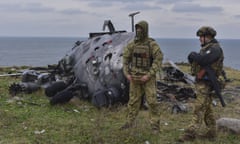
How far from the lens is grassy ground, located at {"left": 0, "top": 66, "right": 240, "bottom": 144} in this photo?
7.50 metres

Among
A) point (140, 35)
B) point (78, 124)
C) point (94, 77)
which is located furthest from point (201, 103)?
point (94, 77)

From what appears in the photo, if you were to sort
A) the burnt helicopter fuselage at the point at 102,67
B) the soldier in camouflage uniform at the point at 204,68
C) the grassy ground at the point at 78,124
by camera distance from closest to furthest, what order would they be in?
the soldier in camouflage uniform at the point at 204,68, the grassy ground at the point at 78,124, the burnt helicopter fuselage at the point at 102,67

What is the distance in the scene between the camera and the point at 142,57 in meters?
7.81

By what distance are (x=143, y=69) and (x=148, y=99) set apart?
618 millimetres

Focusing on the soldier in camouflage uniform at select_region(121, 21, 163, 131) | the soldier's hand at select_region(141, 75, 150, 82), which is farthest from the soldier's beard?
the soldier's hand at select_region(141, 75, 150, 82)

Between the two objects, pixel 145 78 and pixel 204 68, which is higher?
pixel 204 68

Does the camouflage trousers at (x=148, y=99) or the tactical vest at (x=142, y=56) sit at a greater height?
the tactical vest at (x=142, y=56)

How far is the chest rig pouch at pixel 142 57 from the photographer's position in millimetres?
7773

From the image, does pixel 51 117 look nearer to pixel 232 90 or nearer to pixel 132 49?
pixel 132 49

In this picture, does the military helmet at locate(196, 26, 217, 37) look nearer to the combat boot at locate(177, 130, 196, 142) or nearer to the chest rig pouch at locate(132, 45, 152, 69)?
the chest rig pouch at locate(132, 45, 152, 69)

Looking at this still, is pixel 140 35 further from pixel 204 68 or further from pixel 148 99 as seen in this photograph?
pixel 204 68

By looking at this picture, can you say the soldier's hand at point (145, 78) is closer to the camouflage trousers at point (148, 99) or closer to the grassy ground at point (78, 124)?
the camouflage trousers at point (148, 99)

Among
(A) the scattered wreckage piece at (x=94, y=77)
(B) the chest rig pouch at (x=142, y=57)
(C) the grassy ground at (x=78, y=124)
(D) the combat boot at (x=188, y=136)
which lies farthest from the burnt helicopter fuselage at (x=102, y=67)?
(D) the combat boot at (x=188, y=136)

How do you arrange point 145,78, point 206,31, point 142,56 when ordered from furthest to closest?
point 142,56
point 145,78
point 206,31
